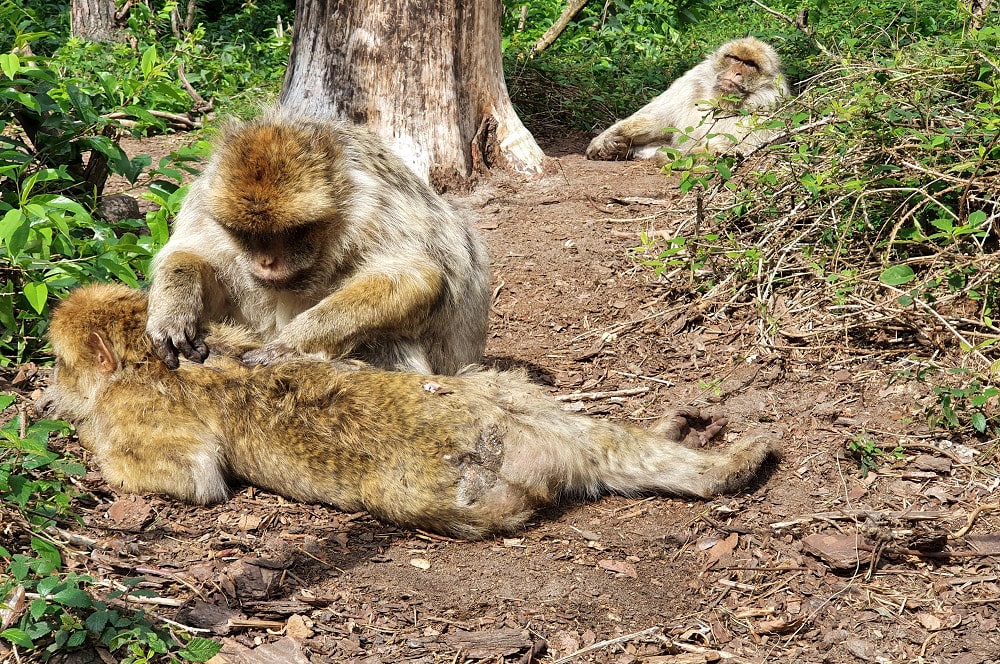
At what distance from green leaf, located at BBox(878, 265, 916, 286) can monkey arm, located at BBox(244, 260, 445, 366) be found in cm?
234

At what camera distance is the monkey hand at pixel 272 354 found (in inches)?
177

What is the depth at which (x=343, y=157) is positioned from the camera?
4.61 m

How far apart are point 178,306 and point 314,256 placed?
679 millimetres

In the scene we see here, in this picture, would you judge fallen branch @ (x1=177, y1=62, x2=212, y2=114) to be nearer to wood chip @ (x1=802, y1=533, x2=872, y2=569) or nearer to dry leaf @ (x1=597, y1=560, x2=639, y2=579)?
dry leaf @ (x1=597, y1=560, x2=639, y2=579)

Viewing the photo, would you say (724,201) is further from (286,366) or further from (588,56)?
(588,56)

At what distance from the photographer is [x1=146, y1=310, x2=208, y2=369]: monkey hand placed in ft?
14.7

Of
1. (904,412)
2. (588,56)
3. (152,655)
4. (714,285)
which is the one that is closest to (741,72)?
(588,56)

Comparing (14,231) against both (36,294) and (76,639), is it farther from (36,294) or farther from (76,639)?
(76,639)

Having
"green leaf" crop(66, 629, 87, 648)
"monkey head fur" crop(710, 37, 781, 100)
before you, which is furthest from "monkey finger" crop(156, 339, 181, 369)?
"monkey head fur" crop(710, 37, 781, 100)

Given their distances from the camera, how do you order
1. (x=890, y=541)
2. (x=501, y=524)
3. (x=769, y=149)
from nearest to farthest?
(x=890, y=541) < (x=501, y=524) < (x=769, y=149)

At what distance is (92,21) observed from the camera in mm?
12641

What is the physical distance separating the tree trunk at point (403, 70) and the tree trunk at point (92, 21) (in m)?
6.45

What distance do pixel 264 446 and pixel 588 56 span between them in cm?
903

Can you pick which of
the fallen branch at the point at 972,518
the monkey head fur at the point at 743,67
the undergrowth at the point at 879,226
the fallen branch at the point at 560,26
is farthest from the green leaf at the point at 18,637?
the fallen branch at the point at 560,26
